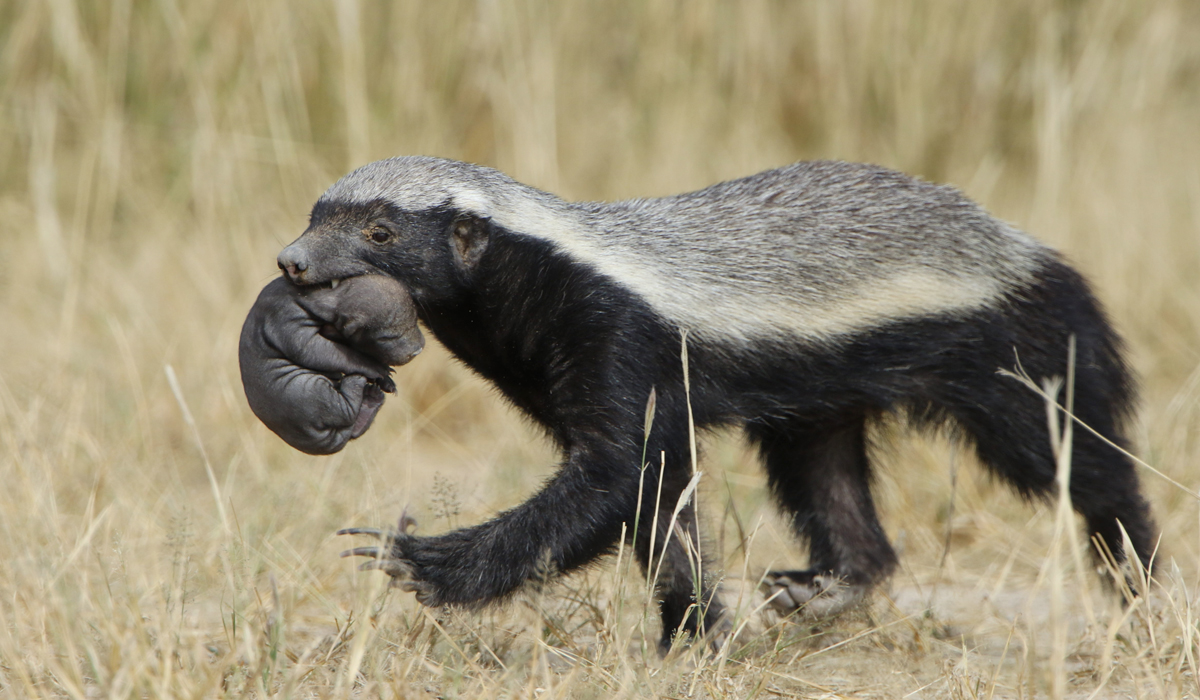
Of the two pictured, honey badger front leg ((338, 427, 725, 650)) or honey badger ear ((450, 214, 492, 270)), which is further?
honey badger ear ((450, 214, 492, 270))

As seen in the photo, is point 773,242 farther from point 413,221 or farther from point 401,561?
point 401,561

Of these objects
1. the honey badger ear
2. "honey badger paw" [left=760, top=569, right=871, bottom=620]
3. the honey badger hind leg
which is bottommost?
"honey badger paw" [left=760, top=569, right=871, bottom=620]

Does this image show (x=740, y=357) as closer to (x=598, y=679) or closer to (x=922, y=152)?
(x=598, y=679)

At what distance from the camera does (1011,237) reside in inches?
153

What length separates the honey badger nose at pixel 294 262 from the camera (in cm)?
316

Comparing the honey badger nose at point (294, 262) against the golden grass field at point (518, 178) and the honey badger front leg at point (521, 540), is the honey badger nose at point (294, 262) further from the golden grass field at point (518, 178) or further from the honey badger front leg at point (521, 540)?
the golden grass field at point (518, 178)

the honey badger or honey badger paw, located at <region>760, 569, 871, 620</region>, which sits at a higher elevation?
the honey badger

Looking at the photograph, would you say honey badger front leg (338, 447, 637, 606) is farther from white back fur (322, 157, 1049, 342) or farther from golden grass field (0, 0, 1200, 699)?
white back fur (322, 157, 1049, 342)

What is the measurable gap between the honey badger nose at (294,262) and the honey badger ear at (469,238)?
1.50ft

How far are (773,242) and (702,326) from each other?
0.36 metres

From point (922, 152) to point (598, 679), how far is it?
525 centimetres

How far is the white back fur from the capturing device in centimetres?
345

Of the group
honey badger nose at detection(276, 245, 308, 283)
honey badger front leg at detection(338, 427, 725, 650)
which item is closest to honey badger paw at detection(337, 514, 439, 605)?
honey badger front leg at detection(338, 427, 725, 650)

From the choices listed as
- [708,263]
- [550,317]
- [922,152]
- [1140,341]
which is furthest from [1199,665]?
[922,152]
